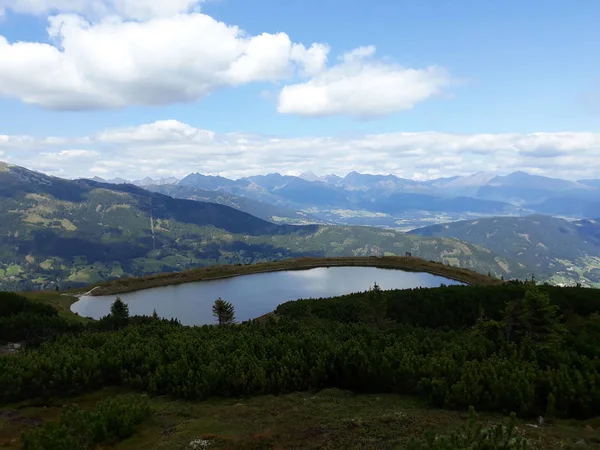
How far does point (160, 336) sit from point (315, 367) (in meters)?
18.6

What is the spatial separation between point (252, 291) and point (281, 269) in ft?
88.6

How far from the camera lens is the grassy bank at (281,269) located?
97688 millimetres

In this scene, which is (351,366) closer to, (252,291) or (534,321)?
(534,321)

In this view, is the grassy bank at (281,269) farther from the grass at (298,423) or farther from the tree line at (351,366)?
the grass at (298,423)

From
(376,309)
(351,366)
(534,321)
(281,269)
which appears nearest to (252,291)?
(281,269)

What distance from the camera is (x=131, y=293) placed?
3782 inches

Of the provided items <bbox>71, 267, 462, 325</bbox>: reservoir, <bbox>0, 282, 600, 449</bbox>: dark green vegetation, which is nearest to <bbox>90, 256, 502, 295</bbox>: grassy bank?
<bbox>71, 267, 462, 325</bbox>: reservoir

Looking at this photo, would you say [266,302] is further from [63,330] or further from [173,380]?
[173,380]

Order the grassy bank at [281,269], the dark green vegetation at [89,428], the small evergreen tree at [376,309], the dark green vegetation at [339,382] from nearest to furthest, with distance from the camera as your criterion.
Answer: the dark green vegetation at [89,428] < the dark green vegetation at [339,382] < the small evergreen tree at [376,309] < the grassy bank at [281,269]

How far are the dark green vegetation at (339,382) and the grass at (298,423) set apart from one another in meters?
0.08

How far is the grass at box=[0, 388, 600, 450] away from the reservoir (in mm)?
51999

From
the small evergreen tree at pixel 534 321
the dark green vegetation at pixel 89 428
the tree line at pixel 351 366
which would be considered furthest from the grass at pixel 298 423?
the small evergreen tree at pixel 534 321

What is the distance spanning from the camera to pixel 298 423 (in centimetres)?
1712

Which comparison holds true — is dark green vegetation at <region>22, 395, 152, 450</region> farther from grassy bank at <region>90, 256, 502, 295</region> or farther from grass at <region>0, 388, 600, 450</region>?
grassy bank at <region>90, 256, 502, 295</region>
